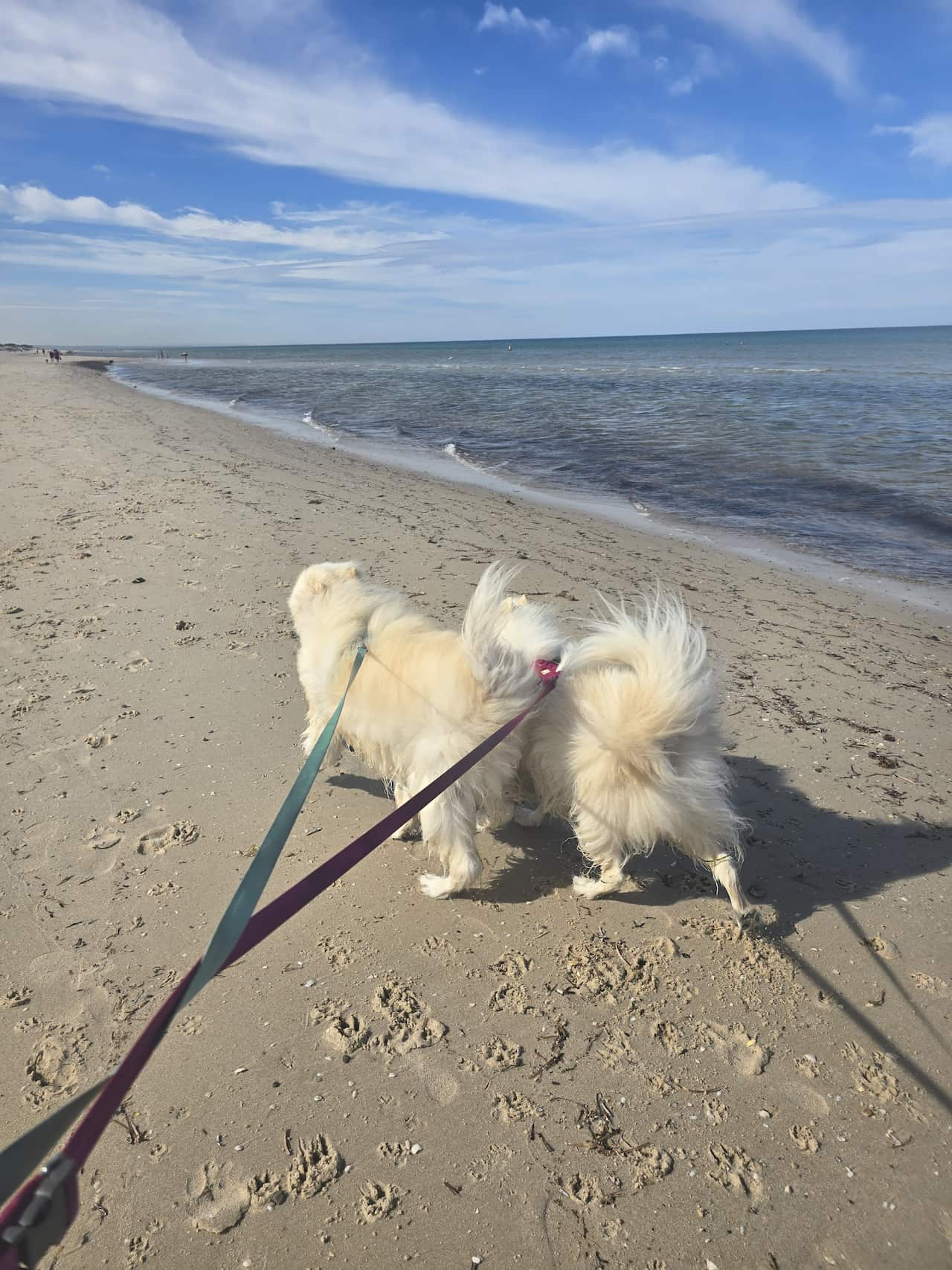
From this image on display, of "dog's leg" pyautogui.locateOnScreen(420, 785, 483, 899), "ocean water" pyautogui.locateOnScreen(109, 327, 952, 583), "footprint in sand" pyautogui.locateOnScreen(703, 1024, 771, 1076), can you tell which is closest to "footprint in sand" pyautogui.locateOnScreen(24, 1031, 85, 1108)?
"dog's leg" pyautogui.locateOnScreen(420, 785, 483, 899)

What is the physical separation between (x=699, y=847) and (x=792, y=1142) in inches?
38.8

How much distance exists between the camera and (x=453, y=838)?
298 cm

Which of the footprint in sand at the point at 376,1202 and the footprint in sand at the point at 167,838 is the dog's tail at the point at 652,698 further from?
the footprint in sand at the point at 167,838

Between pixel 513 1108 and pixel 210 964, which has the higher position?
pixel 210 964

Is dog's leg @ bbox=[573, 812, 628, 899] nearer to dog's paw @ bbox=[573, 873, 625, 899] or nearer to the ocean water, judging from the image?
dog's paw @ bbox=[573, 873, 625, 899]

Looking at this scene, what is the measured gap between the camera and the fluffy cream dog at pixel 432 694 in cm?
278

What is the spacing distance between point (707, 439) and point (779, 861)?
16.5m

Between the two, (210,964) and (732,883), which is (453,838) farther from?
(210,964)

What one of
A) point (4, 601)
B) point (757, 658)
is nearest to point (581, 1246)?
point (757, 658)

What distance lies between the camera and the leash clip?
104 centimetres

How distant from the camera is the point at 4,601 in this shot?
5789 mm

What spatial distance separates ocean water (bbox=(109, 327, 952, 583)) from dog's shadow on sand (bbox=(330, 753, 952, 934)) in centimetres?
550

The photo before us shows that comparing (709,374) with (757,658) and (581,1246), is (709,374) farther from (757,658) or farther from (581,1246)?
(581,1246)

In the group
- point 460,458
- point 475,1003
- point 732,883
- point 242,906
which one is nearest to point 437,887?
point 475,1003
